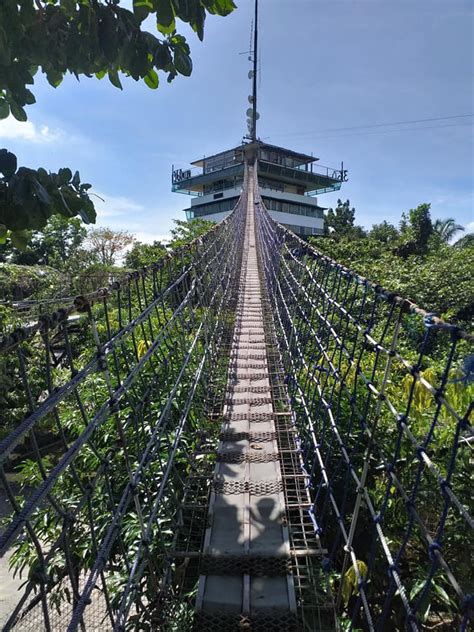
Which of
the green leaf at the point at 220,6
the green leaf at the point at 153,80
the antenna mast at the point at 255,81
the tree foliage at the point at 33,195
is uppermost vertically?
the antenna mast at the point at 255,81

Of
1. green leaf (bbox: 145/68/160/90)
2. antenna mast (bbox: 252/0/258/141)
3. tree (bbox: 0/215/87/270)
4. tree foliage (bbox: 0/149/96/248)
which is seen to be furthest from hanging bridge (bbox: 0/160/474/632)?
antenna mast (bbox: 252/0/258/141)

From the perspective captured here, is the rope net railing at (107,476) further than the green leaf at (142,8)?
No

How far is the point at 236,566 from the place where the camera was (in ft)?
4.39

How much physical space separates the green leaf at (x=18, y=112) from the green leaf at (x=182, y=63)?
0.47 m

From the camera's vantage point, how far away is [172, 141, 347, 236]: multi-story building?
2627cm

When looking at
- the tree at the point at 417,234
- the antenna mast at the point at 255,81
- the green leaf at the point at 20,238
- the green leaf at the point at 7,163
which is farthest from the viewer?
the antenna mast at the point at 255,81

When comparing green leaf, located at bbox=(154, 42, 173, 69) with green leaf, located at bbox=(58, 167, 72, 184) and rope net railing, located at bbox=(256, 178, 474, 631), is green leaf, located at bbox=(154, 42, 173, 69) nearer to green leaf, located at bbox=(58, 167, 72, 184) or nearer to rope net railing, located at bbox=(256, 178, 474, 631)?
green leaf, located at bbox=(58, 167, 72, 184)

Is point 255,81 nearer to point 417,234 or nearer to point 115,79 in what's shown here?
point 417,234

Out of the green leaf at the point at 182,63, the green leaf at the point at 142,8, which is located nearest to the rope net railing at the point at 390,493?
the green leaf at the point at 182,63

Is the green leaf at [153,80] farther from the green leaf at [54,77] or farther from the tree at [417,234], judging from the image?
the tree at [417,234]

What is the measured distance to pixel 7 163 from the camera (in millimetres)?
885

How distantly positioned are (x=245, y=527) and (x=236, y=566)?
161 millimetres

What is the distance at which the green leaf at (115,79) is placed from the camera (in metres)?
1.20

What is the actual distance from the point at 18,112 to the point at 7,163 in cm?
42
